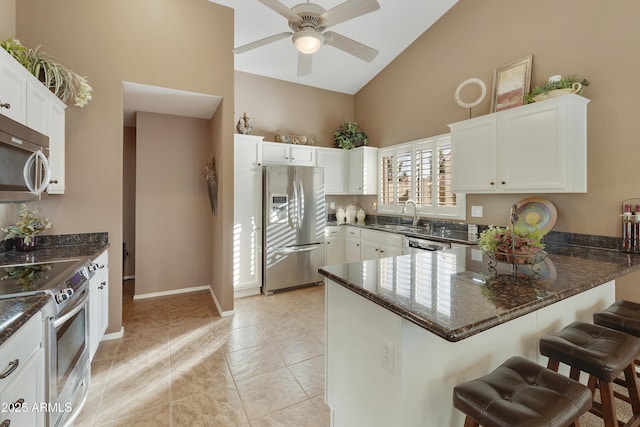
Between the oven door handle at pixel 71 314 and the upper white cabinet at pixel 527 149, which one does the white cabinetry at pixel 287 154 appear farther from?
the oven door handle at pixel 71 314

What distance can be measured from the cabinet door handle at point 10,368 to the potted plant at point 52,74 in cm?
209

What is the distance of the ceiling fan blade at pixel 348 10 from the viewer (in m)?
1.95

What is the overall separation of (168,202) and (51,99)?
200 cm

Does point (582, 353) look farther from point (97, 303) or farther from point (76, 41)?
point (76, 41)

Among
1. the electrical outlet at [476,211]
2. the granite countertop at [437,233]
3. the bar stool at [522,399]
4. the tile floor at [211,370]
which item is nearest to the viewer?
the bar stool at [522,399]

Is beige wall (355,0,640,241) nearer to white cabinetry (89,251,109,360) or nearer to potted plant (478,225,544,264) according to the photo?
potted plant (478,225,544,264)

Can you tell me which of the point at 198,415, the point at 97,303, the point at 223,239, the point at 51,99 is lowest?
the point at 198,415

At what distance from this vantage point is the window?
3760 millimetres

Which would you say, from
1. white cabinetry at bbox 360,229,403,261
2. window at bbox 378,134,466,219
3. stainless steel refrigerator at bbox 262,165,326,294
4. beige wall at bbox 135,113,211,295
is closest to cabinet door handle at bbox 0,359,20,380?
stainless steel refrigerator at bbox 262,165,326,294

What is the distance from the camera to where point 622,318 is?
1630 mm

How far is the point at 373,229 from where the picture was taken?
4262 millimetres

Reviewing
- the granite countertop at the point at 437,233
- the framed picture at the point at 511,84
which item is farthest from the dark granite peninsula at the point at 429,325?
the framed picture at the point at 511,84

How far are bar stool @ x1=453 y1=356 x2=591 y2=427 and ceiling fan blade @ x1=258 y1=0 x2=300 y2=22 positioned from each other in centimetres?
244

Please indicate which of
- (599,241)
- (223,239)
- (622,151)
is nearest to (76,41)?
(223,239)
